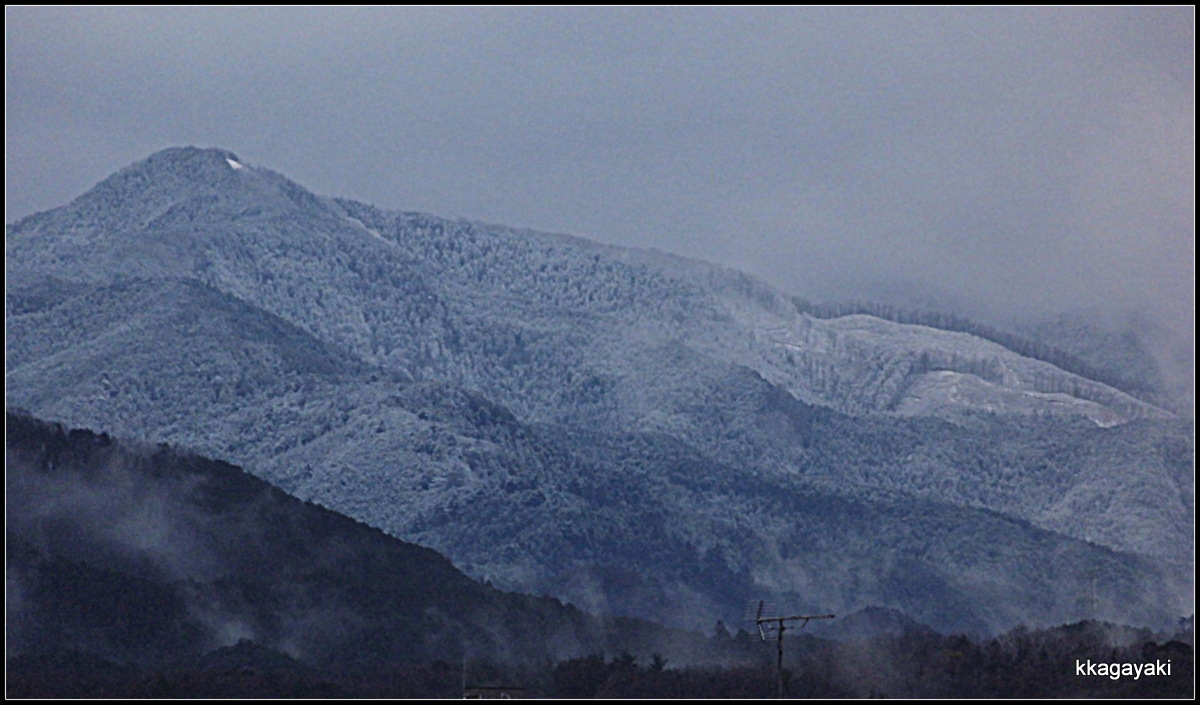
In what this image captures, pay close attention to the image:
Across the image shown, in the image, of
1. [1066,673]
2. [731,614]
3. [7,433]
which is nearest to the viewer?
[1066,673]

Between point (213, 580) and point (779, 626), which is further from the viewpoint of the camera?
point (213, 580)

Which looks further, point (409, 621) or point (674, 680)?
point (409, 621)

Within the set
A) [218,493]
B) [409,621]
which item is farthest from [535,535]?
[409,621]

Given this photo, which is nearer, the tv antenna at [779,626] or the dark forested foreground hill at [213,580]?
the tv antenna at [779,626]

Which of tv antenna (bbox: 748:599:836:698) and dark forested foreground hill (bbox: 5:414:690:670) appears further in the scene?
dark forested foreground hill (bbox: 5:414:690:670)

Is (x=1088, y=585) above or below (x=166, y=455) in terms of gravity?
below

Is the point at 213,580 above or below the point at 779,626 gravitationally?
below

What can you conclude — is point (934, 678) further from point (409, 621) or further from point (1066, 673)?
point (409, 621)

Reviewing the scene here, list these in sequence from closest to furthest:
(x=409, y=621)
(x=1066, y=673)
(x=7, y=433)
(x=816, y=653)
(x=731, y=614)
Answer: (x=1066, y=673) → (x=816, y=653) → (x=409, y=621) → (x=7, y=433) → (x=731, y=614)

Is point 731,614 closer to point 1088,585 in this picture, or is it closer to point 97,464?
point 1088,585
